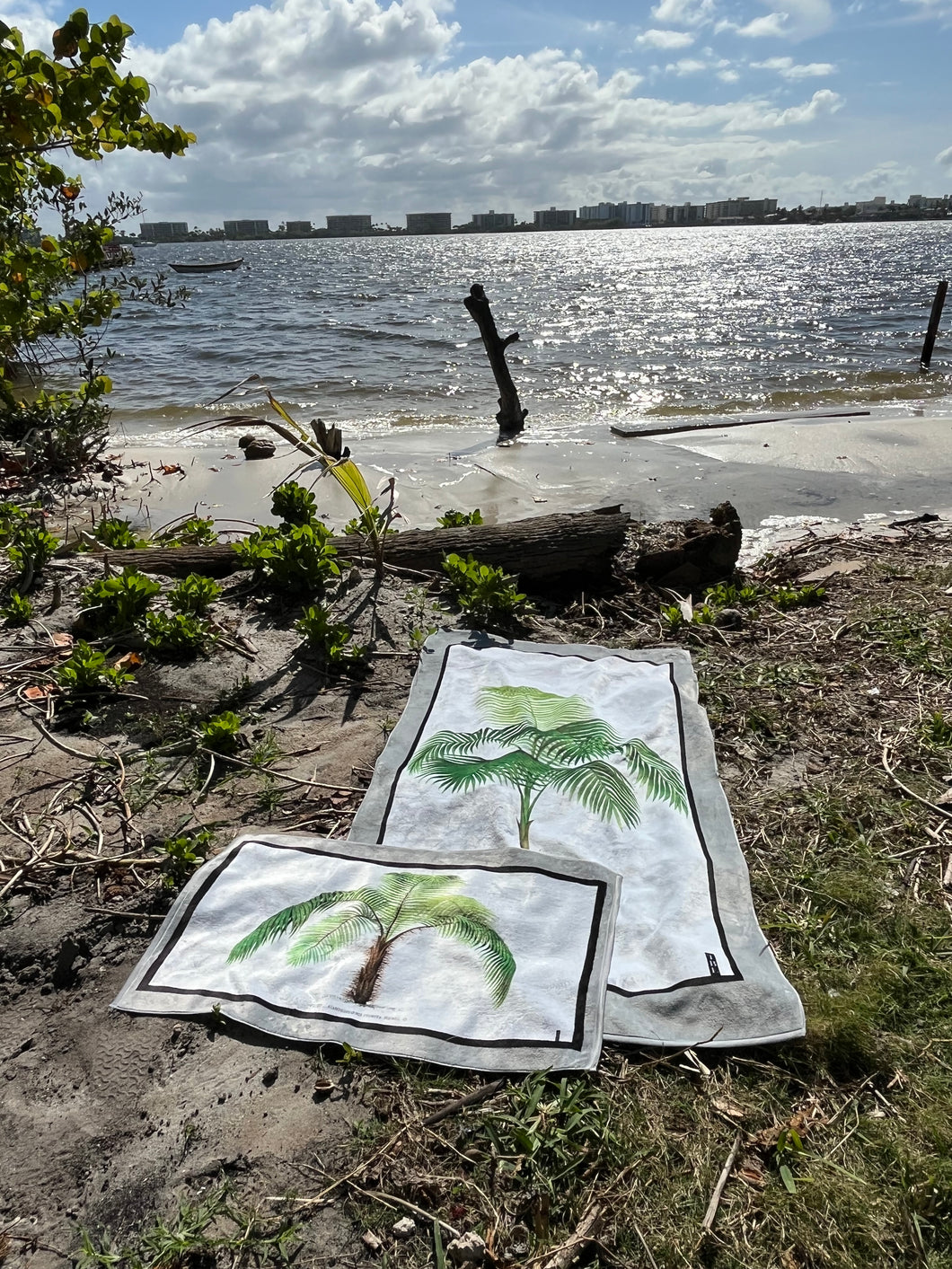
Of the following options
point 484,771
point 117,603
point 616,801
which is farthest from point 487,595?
point 117,603

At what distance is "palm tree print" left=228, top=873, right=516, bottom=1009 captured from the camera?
214cm

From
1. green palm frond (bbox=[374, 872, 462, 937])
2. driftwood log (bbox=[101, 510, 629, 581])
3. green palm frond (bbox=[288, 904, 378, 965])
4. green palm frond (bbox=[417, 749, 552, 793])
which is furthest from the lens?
driftwood log (bbox=[101, 510, 629, 581])

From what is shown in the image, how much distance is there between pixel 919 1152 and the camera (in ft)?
5.43

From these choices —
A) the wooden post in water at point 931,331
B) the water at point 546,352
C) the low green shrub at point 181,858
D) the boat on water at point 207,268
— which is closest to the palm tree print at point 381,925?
the low green shrub at point 181,858

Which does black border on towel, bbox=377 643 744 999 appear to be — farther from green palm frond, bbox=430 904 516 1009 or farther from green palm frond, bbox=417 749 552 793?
green palm frond, bbox=430 904 516 1009

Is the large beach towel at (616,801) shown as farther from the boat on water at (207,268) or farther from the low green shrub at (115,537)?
the boat on water at (207,268)

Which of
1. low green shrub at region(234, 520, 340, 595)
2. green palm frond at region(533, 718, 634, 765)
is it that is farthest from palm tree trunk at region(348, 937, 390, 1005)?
low green shrub at region(234, 520, 340, 595)

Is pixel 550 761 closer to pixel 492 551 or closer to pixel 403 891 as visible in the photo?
pixel 403 891

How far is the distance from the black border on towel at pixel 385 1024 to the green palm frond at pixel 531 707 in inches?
34.8

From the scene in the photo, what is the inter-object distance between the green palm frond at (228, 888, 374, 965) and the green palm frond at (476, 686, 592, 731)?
3.60ft

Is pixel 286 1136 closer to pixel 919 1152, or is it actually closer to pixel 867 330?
pixel 919 1152

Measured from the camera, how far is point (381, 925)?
225cm

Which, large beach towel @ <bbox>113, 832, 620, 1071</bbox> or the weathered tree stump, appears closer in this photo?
large beach towel @ <bbox>113, 832, 620, 1071</bbox>

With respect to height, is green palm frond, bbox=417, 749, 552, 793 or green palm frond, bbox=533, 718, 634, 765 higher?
green palm frond, bbox=533, 718, 634, 765
